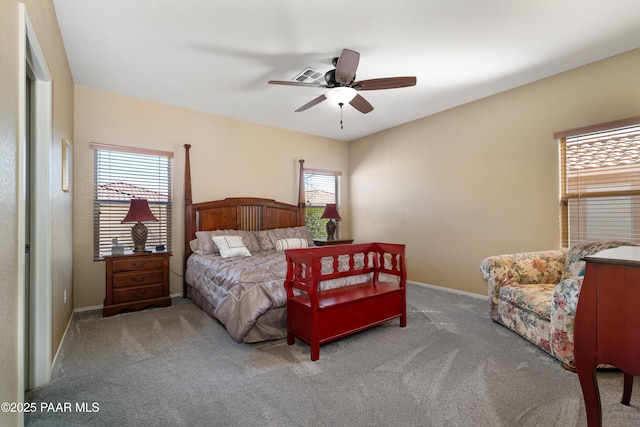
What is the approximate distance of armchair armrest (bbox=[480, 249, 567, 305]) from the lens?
2994 millimetres

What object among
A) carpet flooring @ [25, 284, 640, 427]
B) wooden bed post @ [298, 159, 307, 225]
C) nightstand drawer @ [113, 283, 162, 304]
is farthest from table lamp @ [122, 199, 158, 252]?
wooden bed post @ [298, 159, 307, 225]

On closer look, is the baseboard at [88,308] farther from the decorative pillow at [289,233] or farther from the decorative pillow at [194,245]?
the decorative pillow at [289,233]

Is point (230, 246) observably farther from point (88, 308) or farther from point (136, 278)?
point (88, 308)

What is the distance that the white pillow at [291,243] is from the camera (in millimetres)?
4391

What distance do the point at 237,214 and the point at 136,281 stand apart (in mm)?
1661

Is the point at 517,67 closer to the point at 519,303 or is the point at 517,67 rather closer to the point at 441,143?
the point at 441,143

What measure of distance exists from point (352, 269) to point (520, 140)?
2726mm

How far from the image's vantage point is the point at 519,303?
2.70 meters

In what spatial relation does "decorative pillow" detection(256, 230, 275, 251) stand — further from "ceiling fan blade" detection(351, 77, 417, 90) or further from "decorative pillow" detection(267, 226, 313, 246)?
"ceiling fan blade" detection(351, 77, 417, 90)

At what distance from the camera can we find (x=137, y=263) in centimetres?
359

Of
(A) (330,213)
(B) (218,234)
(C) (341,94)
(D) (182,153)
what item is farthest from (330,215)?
(C) (341,94)

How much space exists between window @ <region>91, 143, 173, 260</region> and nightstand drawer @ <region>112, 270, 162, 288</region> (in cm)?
50

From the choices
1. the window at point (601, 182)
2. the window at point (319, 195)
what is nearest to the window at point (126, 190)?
the window at point (319, 195)

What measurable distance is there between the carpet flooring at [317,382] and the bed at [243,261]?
244mm
